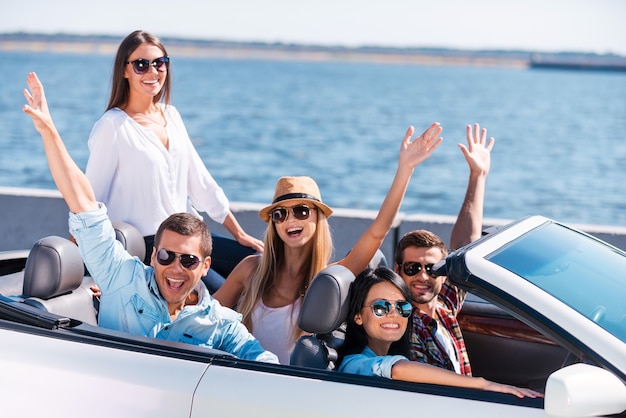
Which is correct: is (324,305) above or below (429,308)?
below

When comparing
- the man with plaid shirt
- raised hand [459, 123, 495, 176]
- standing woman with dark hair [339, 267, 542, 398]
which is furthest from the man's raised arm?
standing woman with dark hair [339, 267, 542, 398]

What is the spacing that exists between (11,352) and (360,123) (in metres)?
49.1

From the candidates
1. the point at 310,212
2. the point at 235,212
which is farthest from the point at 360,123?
the point at 310,212

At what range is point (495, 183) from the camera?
3045 centimetres

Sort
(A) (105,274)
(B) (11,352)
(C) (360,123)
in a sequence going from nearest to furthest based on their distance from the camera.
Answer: (B) (11,352), (A) (105,274), (C) (360,123)

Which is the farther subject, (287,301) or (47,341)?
(287,301)

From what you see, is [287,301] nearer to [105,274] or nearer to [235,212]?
[105,274]

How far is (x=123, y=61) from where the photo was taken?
4352 mm

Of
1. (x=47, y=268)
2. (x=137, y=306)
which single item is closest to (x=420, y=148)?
(x=137, y=306)

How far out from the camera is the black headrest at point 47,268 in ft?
10.6

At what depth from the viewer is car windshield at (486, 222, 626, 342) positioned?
252cm

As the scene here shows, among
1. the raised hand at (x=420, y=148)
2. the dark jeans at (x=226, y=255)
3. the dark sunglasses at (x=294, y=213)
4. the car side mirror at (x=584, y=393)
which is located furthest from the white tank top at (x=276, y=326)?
the car side mirror at (x=584, y=393)

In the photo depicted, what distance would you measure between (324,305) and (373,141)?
129ft

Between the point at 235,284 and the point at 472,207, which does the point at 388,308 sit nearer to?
the point at 235,284
